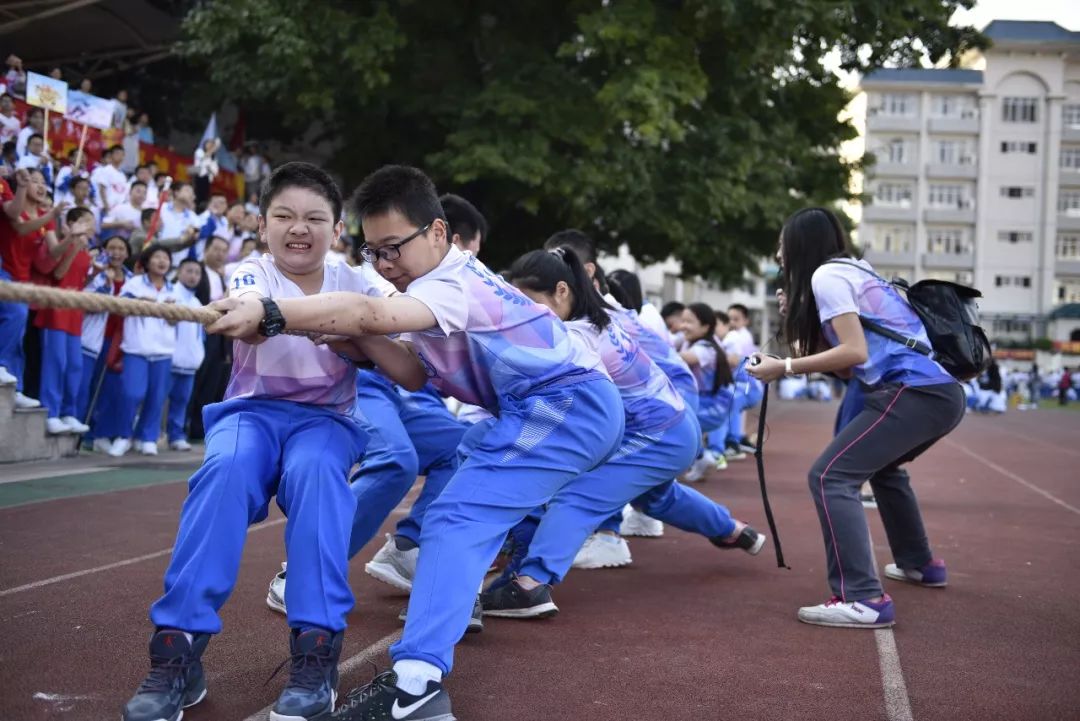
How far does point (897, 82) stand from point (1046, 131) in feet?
30.9

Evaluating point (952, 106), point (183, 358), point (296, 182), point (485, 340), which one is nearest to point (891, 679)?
point (485, 340)

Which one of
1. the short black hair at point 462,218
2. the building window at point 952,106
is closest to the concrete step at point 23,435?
the short black hair at point 462,218

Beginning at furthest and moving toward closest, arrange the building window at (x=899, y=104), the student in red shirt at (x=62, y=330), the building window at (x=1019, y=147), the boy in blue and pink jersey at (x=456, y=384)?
1. the building window at (x=899, y=104)
2. the building window at (x=1019, y=147)
3. the student in red shirt at (x=62, y=330)
4. the boy in blue and pink jersey at (x=456, y=384)

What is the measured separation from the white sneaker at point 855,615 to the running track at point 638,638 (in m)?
0.06

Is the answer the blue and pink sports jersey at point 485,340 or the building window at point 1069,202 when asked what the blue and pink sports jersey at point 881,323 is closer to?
the blue and pink sports jersey at point 485,340

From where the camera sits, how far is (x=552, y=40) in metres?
18.2

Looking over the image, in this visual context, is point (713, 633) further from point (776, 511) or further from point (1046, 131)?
point (1046, 131)

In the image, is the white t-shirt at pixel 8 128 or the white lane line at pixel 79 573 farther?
the white t-shirt at pixel 8 128

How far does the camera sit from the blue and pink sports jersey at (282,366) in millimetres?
3904

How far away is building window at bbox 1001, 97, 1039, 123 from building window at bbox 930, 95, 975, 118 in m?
1.92

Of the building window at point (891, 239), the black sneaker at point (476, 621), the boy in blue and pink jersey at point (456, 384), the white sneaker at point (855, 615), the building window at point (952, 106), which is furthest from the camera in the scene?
the building window at point (891, 239)

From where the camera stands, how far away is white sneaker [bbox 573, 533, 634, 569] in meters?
6.55

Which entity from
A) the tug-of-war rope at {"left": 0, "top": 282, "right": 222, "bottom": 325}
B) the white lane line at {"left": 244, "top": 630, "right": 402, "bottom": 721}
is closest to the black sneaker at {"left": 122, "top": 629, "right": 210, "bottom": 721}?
the white lane line at {"left": 244, "top": 630, "right": 402, "bottom": 721}

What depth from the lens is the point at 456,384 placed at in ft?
13.5
